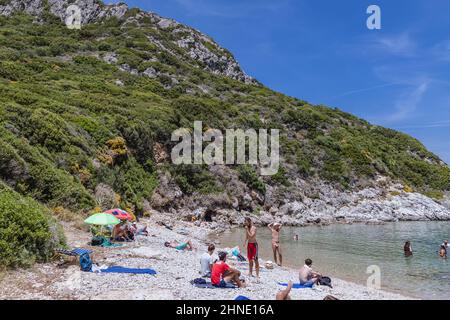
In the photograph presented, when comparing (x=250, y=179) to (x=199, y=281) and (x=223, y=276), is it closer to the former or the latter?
(x=223, y=276)

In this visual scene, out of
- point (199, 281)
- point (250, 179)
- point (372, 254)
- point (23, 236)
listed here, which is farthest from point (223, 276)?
point (250, 179)

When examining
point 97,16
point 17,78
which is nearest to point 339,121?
point 17,78

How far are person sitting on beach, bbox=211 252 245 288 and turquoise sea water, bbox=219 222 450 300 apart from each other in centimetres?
648

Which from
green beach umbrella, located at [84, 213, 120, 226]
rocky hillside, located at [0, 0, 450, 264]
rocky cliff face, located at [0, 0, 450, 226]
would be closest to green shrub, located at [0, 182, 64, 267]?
green beach umbrella, located at [84, 213, 120, 226]

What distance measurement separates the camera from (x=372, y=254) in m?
20.5

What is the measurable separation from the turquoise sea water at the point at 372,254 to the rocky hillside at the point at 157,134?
777 cm

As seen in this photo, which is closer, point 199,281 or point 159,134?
point 199,281

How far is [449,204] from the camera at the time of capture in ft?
166

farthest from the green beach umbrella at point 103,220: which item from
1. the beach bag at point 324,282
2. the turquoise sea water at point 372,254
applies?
the turquoise sea water at point 372,254

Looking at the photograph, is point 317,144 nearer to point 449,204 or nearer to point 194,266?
point 449,204

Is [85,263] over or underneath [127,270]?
over

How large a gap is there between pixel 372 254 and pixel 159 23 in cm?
7457

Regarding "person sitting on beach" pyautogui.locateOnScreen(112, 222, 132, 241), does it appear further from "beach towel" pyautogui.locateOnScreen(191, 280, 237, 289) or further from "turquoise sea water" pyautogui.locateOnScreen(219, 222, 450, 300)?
"turquoise sea water" pyautogui.locateOnScreen(219, 222, 450, 300)

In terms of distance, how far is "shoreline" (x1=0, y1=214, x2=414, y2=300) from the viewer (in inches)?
331
